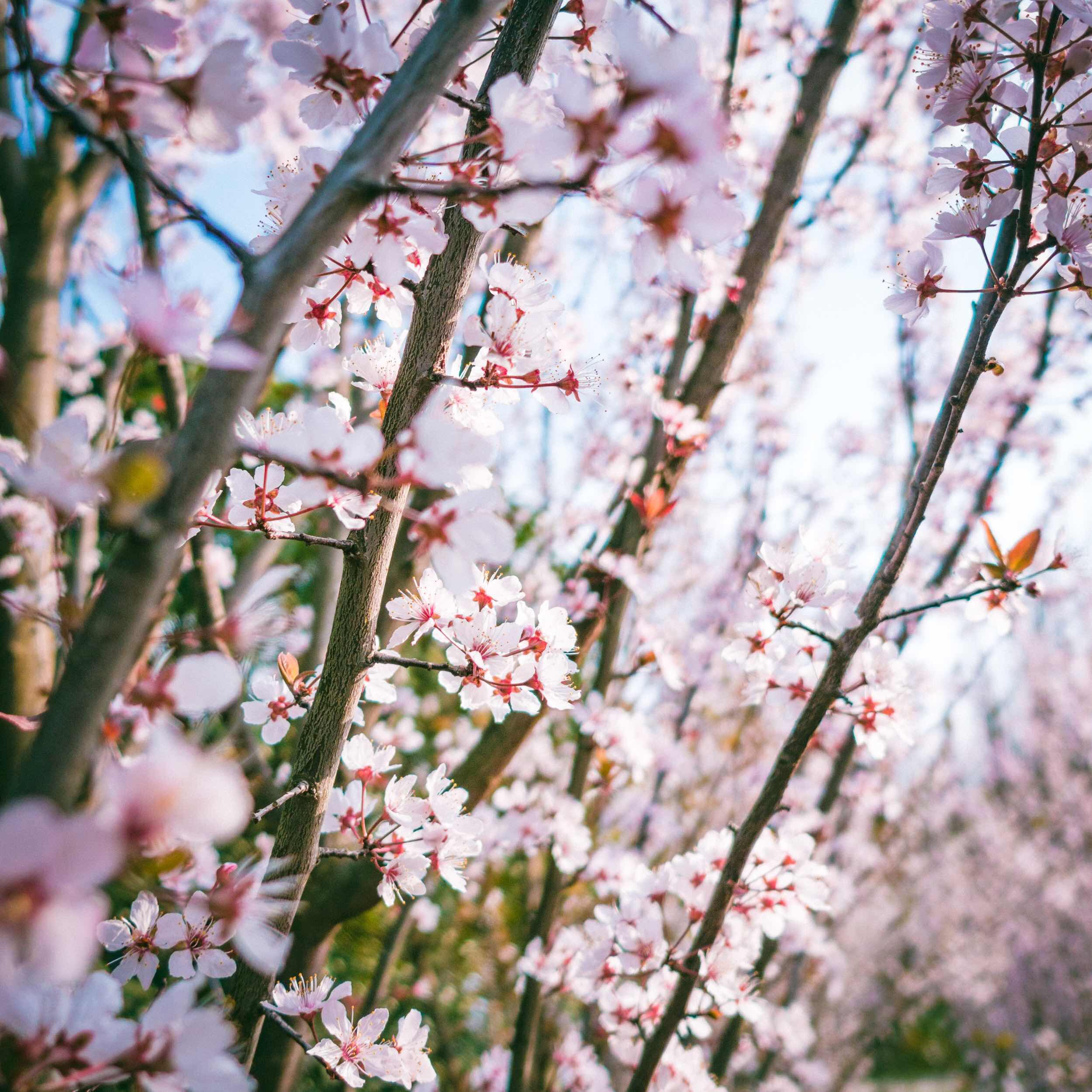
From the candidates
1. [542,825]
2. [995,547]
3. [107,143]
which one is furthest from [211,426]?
[542,825]

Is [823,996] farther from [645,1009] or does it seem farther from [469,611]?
[469,611]

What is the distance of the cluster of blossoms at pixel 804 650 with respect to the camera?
1.36 meters

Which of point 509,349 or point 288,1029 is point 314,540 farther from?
point 288,1029

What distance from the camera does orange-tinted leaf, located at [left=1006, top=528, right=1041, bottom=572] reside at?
1288 mm

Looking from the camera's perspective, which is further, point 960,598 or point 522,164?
point 960,598

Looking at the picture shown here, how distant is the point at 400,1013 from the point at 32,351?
143 inches

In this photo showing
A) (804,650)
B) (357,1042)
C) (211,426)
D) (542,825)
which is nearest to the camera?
(211,426)

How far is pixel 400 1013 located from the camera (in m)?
3.45

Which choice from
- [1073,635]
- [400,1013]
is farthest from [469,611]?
[1073,635]

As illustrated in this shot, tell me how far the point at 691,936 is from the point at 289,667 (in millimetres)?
1344

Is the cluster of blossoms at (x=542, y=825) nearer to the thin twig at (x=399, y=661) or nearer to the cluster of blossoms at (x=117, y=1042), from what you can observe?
the thin twig at (x=399, y=661)

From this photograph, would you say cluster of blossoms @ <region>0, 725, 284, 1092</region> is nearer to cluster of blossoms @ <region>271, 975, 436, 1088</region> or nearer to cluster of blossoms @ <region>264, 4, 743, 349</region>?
cluster of blossoms @ <region>271, 975, 436, 1088</region>

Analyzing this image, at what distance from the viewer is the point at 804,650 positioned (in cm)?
152

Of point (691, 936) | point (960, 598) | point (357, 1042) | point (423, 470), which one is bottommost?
point (357, 1042)
